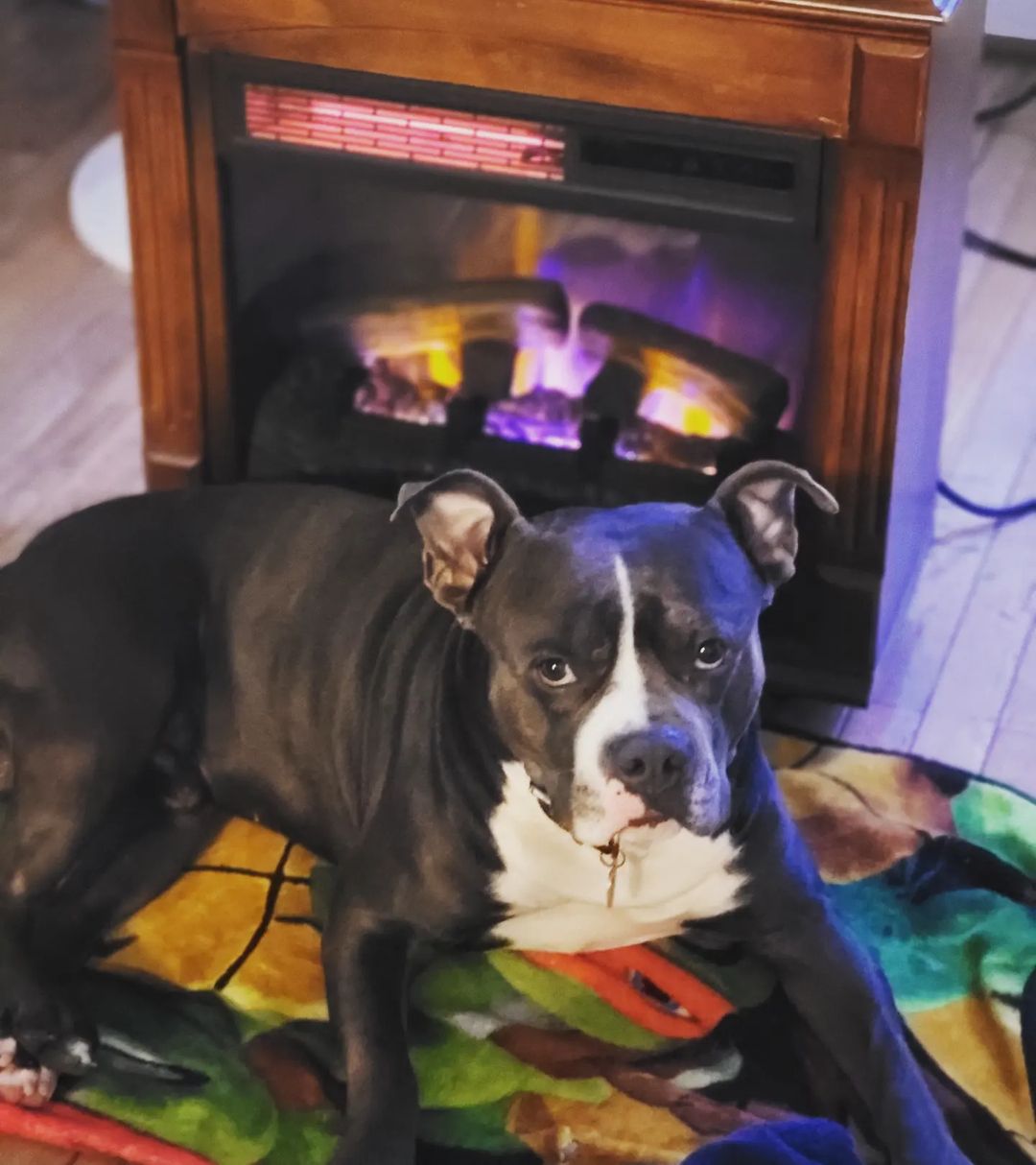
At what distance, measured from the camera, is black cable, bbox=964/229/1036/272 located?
3.15m

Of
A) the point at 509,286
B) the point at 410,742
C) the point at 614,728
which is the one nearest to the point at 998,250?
the point at 509,286

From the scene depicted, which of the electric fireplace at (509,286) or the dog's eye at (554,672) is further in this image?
the electric fireplace at (509,286)

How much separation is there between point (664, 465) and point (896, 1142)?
2.82 feet

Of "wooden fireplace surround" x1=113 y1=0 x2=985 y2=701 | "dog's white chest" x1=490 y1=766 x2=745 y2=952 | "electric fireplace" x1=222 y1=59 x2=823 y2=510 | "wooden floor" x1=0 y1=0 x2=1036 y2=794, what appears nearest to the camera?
"dog's white chest" x1=490 y1=766 x2=745 y2=952

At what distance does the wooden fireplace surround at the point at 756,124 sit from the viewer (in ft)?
5.83

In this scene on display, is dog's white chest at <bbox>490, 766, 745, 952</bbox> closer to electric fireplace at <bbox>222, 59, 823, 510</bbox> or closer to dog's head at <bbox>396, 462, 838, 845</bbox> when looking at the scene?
dog's head at <bbox>396, 462, 838, 845</bbox>

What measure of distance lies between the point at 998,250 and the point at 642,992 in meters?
1.83

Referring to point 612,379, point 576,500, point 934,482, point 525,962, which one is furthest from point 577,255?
point 525,962

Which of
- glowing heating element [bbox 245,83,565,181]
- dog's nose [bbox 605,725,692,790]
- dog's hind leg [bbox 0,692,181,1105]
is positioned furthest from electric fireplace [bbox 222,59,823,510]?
dog's nose [bbox 605,725,692,790]

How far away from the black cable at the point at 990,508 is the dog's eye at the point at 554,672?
122cm

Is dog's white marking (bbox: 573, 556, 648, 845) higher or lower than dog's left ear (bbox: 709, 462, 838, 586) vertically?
lower

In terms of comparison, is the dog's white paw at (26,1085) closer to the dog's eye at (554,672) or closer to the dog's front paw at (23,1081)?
the dog's front paw at (23,1081)

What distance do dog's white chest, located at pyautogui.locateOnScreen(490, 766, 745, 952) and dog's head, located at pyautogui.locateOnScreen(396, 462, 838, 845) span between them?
0.27ft

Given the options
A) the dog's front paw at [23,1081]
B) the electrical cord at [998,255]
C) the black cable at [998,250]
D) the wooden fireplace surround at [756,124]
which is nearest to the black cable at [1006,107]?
the electrical cord at [998,255]
